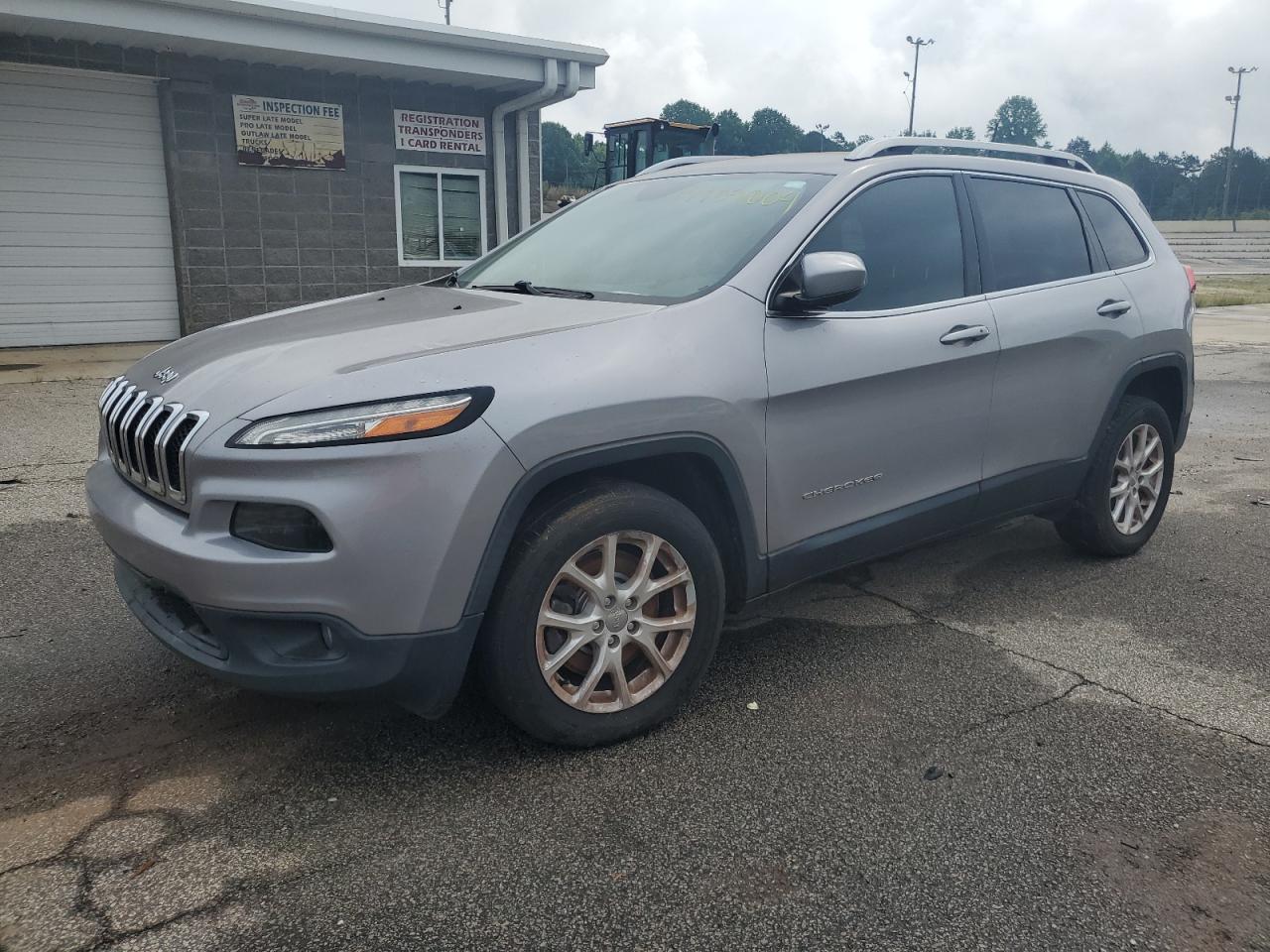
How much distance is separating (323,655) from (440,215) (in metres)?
12.3

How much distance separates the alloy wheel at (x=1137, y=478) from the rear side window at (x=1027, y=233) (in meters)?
0.88

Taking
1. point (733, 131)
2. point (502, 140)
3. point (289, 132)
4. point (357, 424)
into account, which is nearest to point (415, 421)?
point (357, 424)

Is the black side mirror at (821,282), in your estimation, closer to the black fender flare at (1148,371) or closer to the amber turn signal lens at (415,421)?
the amber turn signal lens at (415,421)

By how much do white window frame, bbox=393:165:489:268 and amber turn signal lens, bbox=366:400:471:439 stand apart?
37.4ft

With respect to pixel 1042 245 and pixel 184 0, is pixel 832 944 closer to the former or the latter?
pixel 1042 245

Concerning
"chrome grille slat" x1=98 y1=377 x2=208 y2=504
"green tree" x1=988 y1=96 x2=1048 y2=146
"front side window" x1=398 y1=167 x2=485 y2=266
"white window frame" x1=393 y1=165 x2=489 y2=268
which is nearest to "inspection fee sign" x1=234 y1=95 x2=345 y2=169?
"white window frame" x1=393 y1=165 x2=489 y2=268

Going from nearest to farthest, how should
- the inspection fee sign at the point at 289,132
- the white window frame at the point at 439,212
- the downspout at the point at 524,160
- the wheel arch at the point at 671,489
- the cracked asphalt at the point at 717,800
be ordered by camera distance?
1. the cracked asphalt at the point at 717,800
2. the wheel arch at the point at 671,489
3. the inspection fee sign at the point at 289,132
4. the white window frame at the point at 439,212
5. the downspout at the point at 524,160

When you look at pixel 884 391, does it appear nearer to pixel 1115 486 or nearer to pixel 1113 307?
pixel 1113 307

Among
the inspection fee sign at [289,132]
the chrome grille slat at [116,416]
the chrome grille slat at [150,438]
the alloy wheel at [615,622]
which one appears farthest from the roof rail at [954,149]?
the inspection fee sign at [289,132]

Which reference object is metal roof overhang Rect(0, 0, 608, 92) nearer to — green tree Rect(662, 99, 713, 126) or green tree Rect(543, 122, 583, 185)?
green tree Rect(543, 122, 583, 185)

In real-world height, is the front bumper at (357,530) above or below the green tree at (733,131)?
below

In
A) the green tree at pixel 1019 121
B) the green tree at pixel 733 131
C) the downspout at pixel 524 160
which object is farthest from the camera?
the green tree at pixel 1019 121

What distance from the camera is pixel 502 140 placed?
14188 millimetres

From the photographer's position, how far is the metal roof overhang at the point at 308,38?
10555 millimetres
